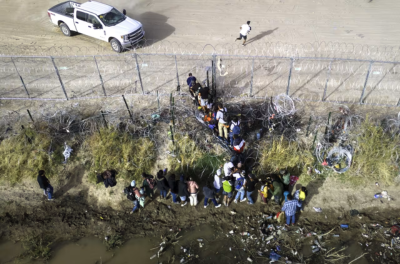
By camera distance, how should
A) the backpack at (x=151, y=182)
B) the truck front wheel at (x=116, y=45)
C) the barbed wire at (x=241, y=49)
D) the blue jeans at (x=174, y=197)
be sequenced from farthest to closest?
1. the truck front wheel at (x=116, y=45)
2. the barbed wire at (x=241, y=49)
3. the blue jeans at (x=174, y=197)
4. the backpack at (x=151, y=182)

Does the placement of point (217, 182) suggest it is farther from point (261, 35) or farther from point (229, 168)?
point (261, 35)

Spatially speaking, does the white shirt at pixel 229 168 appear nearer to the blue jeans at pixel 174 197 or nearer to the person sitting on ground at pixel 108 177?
the blue jeans at pixel 174 197

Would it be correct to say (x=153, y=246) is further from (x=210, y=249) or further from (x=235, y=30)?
(x=235, y=30)

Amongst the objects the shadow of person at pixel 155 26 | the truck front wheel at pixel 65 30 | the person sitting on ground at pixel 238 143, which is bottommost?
the person sitting on ground at pixel 238 143

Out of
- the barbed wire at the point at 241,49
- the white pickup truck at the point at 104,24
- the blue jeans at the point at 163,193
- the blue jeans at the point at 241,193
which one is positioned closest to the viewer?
the blue jeans at the point at 241,193

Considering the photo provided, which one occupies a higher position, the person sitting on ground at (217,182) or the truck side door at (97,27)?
the truck side door at (97,27)

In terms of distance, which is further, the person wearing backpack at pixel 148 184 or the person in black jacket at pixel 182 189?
the person wearing backpack at pixel 148 184

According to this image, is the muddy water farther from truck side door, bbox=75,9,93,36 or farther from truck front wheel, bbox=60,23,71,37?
truck front wheel, bbox=60,23,71,37

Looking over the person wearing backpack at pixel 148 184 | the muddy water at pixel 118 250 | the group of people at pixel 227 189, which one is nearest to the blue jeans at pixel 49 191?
the muddy water at pixel 118 250

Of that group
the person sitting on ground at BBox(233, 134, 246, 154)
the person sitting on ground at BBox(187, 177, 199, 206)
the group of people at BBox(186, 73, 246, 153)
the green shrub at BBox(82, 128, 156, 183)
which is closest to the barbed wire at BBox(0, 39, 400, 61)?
the group of people at BBox(186, 73, 246, 153)
